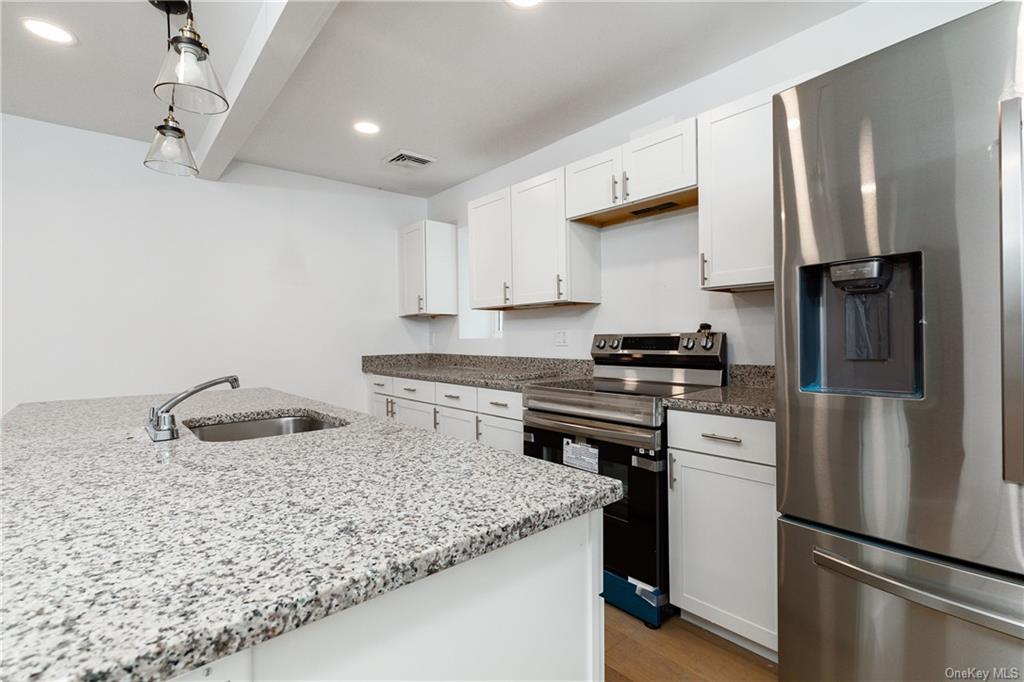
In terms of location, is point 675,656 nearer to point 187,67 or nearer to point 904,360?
point 904,360

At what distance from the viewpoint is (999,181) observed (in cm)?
106

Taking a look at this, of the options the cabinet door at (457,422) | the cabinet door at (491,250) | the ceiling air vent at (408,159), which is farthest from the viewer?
the ceiling air vent at (408,159)

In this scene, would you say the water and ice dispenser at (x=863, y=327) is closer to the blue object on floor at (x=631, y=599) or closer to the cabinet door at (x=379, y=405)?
the blue object on floor at (x=631, y=599)

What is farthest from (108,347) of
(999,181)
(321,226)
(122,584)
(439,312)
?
(999,181)

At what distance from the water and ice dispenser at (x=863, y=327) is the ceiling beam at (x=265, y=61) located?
73.3 inches

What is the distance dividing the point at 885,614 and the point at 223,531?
159 cm

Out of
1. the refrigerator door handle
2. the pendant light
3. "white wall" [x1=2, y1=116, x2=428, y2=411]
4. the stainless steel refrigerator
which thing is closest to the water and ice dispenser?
the stainless steel refrigerator

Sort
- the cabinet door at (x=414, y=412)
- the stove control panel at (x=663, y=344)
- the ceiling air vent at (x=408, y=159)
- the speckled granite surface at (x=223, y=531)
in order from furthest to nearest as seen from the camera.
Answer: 1. the ceiling air vent at (x=408, y=159)
2. the cabinet door at (x=414, y=412)
3. the stove control panel at (x=663, y=344)
4. the speckled granite surface at (x=223, y=531)

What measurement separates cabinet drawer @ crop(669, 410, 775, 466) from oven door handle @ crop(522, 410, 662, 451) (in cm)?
9

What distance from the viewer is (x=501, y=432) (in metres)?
2.72

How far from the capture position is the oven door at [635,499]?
1.95 meters

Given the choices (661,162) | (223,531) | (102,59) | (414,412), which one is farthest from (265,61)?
(414,412)

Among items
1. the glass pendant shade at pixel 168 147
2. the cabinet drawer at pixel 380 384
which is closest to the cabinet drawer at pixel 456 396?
the cabinet drawer at pixel 380 384

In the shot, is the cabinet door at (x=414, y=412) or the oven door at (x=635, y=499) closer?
the oven door at (x=635, y=499)
